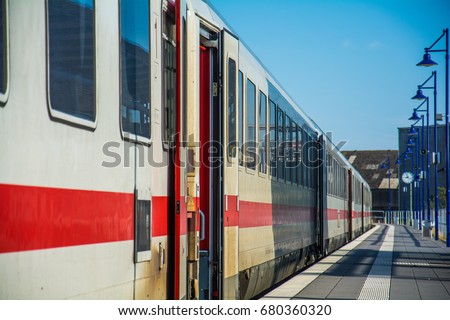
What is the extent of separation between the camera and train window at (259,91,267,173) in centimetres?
1276

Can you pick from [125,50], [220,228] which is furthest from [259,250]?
[125,50]

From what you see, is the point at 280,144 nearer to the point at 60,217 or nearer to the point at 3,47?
the point at 60,217

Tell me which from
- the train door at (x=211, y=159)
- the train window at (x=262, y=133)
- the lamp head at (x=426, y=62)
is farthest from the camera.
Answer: the lamp head at (x=426, y=62)

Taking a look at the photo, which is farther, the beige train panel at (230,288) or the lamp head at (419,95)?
the lamp head at (419,95)

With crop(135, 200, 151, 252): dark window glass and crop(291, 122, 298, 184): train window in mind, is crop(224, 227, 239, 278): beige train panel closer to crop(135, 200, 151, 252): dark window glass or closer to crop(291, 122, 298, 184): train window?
crop(135, 200, 151, 252): dark window glass

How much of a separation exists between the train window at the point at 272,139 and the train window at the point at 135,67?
7087 mm

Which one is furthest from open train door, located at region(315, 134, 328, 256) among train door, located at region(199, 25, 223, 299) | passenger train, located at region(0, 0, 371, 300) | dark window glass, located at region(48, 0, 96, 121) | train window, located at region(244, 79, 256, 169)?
dark window glass, located at region(48, 0, 96, 121)

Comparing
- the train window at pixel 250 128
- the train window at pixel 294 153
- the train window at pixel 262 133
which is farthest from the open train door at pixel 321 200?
the train window at pixel 250 128

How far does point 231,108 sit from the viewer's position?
10.2 m

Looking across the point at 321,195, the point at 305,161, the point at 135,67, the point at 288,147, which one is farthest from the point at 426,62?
the point at 135,67

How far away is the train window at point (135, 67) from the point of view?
20.6ft

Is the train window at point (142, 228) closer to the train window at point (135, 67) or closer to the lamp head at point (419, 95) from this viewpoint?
the train window at point (135, 67)

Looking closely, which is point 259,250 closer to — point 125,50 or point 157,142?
point 157,142
